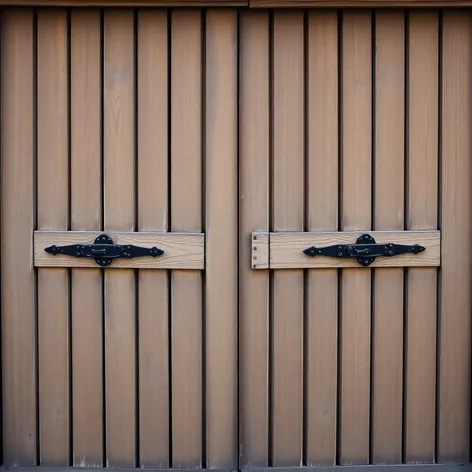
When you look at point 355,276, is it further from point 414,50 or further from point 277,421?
point 414,50

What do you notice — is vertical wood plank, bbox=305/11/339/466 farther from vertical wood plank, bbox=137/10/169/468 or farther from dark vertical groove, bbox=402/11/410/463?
vertical wood plank, bbox=137/10/169/468

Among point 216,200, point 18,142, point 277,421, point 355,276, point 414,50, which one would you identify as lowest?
point 277,421

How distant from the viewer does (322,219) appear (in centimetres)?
351

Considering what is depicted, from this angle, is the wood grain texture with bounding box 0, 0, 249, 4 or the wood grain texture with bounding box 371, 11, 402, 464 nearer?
the wood grain texture with bounding box 0, 0, 249, 4

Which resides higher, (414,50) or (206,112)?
(414,50)

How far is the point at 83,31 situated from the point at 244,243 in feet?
4.19

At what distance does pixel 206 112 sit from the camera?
3445mm

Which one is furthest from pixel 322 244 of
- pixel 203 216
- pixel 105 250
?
pixel 105 250

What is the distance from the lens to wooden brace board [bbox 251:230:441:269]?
11.4ft

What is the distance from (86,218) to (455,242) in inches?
71.0

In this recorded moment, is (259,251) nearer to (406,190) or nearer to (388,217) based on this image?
(388,217)

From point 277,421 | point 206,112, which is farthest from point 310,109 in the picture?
point 277,421

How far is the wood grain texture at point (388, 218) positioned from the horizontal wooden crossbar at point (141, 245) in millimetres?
890

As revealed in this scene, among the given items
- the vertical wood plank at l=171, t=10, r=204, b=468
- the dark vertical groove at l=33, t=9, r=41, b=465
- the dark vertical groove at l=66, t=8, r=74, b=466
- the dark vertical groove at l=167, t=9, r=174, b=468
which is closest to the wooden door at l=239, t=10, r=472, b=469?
the vertical wood plank at l=171, t=10, r=204, b=468
